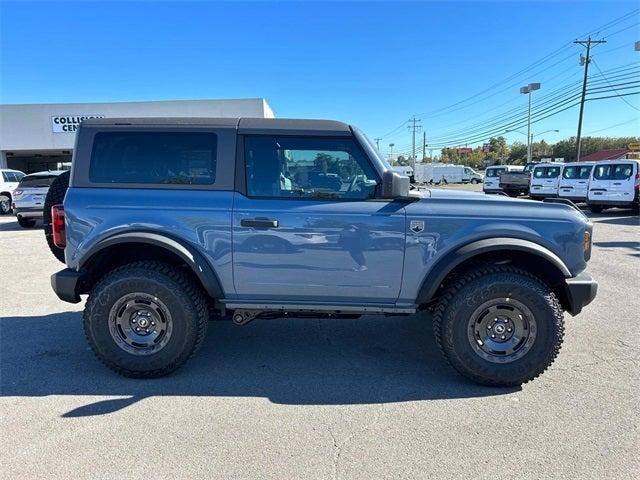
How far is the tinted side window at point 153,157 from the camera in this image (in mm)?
3521

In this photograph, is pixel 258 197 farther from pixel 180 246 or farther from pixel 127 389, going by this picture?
pixel 127 389

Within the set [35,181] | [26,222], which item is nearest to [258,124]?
[35,181]

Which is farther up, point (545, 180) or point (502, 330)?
point (545, 180)

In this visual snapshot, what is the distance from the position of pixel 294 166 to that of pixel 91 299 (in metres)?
1.96

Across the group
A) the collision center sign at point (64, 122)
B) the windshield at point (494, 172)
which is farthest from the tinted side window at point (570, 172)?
the collision center sign at point (64, 122)

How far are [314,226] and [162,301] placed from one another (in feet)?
4.46

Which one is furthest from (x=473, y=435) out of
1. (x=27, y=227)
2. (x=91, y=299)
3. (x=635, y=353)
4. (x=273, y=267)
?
(x=27, y=227)

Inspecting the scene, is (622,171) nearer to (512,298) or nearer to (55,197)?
(512,298)

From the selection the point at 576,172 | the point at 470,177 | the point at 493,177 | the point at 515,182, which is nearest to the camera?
the point at 576,172

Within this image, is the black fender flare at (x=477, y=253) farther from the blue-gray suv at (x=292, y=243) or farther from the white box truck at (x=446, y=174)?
the white box truck at (x=446, y=174)

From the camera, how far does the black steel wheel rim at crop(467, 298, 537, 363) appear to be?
3.38 meters

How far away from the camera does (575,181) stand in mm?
17797

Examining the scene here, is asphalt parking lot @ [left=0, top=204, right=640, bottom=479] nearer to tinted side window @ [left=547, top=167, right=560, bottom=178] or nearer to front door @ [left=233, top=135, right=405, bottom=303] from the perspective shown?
front door @ [left=233, top=135, right=405, bottom=303]

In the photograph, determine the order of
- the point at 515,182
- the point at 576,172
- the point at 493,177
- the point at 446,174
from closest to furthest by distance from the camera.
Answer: the point at 576,172 < the point at 515,182 < the point at 493,177 < the point at 446,174
